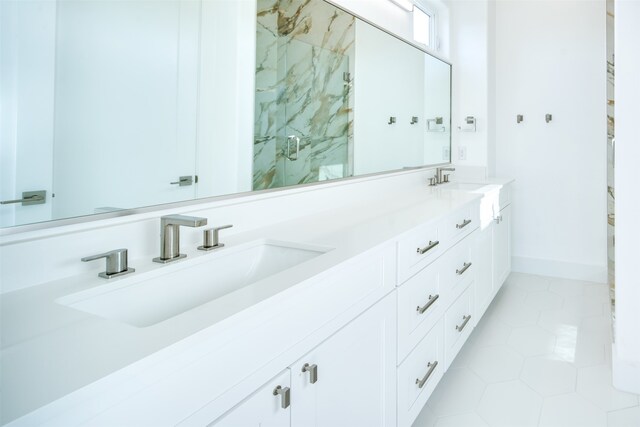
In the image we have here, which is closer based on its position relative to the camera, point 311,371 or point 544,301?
point 311,371

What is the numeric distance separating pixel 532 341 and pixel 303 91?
186 centimetres

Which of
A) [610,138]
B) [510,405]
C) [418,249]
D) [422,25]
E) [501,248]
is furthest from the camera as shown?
[422,25]

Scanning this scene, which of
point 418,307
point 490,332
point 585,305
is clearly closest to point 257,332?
point 418,307

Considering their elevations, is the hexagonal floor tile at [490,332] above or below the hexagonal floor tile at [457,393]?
above

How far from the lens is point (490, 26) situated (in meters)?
3.54

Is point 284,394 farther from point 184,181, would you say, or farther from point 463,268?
point 463,268

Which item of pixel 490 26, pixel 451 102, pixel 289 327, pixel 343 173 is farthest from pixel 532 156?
pixel 289 327

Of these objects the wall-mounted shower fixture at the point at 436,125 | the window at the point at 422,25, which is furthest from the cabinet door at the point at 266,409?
the window at the point at 422,25

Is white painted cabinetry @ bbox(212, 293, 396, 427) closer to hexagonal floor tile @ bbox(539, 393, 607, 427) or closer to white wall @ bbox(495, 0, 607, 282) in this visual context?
hexagonal floor tile @ bbox(539, 393, 607, 427)

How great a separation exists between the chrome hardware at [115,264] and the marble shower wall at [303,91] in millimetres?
638

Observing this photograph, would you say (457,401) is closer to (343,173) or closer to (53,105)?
(343,173)

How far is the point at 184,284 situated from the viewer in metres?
1.08

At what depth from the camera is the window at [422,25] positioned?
3.10m

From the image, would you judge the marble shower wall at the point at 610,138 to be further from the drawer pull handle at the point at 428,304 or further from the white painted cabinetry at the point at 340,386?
the white painted cabinetry at the point at 340,386
